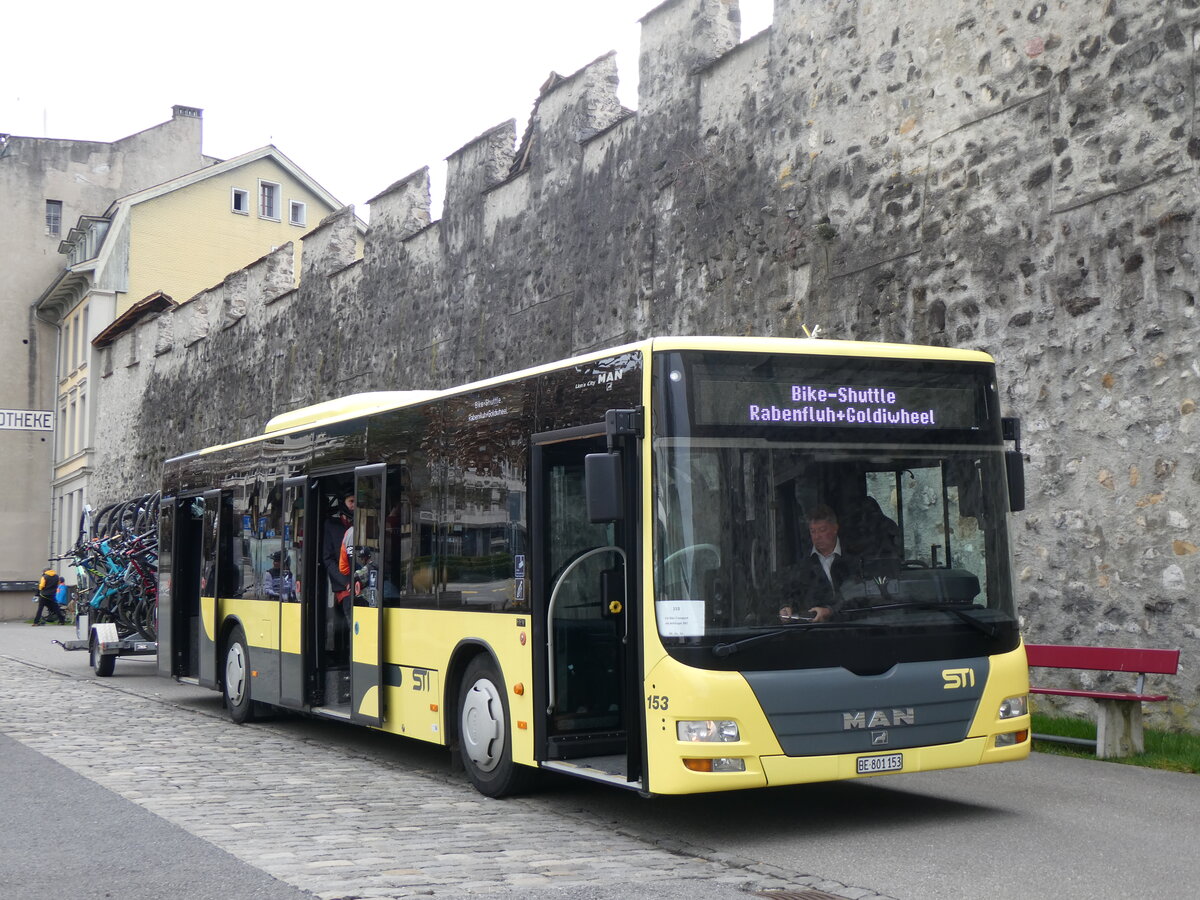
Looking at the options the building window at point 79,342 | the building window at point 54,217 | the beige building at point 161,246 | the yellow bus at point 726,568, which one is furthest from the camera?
the building window at point 54,217

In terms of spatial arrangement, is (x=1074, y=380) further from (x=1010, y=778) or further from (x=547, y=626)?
(x=547, y=626)

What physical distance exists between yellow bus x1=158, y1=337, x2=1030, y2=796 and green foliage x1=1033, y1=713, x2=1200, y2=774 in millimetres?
2175

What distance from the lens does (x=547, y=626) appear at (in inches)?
319

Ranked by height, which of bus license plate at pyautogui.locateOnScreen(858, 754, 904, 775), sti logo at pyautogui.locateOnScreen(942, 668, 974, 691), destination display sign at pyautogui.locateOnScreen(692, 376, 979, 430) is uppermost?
destination display sign at pyautogui.locateOnScreen(692, 376, 979, 430)

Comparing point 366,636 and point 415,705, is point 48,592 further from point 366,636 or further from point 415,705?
point 415,705

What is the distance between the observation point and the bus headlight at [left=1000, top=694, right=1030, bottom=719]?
303 inches

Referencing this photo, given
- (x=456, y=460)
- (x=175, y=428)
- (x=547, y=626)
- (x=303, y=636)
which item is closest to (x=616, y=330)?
(x=303, y=636)

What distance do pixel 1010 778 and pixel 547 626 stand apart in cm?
324

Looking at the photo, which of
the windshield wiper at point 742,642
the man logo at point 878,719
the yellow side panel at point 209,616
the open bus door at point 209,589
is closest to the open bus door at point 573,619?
the windshield wiper at point 742,642

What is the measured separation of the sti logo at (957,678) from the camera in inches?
295

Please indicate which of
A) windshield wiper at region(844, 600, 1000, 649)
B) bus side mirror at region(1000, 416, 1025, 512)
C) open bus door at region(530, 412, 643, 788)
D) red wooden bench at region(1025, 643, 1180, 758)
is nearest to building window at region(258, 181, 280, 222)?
red wooden bench at region(1025, 643, 1180, 758)

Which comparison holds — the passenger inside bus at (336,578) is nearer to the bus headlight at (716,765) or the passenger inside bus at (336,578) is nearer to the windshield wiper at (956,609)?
the bus headlight at (716,765)

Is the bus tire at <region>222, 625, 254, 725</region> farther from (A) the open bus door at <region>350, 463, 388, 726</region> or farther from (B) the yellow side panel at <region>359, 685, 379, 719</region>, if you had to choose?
(B) the yellow side panel at <region>359, 685, 379, 719</region>

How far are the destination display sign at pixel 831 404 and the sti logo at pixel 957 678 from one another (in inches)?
50.3
